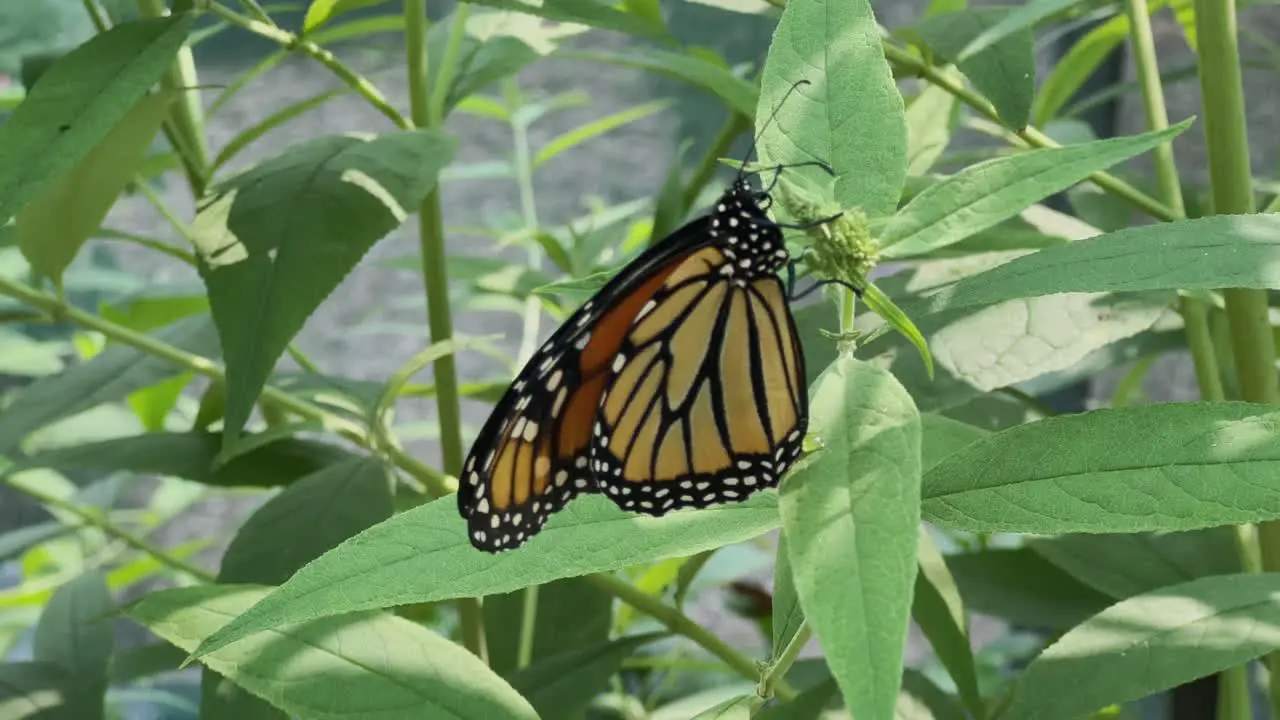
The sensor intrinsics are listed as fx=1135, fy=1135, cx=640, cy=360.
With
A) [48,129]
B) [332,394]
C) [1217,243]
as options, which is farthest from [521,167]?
[1217,243]

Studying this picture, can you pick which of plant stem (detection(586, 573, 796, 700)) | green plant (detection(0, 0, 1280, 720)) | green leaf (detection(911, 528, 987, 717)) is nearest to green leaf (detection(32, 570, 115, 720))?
green plant (detection(0, 0, 1280, 720))

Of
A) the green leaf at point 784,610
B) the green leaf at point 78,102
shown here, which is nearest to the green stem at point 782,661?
the green leaf at point 784,610

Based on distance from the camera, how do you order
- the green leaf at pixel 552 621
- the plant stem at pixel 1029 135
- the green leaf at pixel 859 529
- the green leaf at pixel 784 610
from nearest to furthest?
the green leaf at pixel 859 529
the green leaf at pixel 784 610
the plant stem at pixel 1029 135
the green leaf at pixel 552 621

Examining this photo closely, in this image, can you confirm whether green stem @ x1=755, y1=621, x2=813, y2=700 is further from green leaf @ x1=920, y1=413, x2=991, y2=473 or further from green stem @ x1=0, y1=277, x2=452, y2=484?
green stem @ x1=0, y1=277, x2=452, y2=484

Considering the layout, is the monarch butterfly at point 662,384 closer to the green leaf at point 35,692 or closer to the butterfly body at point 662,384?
the butterfly body at point 662,384

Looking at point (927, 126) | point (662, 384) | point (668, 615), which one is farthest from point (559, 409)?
point (927, 126)

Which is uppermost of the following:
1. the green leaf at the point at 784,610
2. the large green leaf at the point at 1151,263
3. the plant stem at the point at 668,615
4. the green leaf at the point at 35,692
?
the large green leaf at the point at 1151,263
